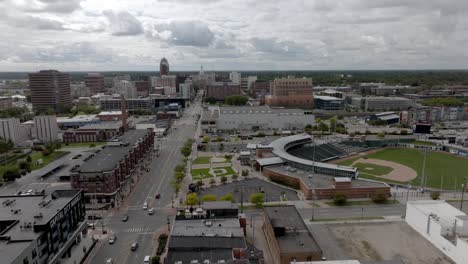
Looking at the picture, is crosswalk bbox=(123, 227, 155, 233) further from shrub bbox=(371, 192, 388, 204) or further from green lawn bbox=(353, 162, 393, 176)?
green lawn bbox=(353, 162, 393, 176)

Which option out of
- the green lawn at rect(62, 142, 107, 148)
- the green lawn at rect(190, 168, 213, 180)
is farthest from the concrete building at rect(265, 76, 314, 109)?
the green lawn at rect(190, 168, 213, 180)

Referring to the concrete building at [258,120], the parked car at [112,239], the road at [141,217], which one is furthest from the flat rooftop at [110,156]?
the concrete building at [258,120]

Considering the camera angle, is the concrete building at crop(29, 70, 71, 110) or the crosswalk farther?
the concrete building at crop(29, 70, 71, 110)

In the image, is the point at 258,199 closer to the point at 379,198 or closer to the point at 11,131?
the point at 379,198

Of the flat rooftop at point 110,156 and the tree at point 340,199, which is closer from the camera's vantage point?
the tree at point 340,199

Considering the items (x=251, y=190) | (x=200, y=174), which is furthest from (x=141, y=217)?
(x=200, y=174)

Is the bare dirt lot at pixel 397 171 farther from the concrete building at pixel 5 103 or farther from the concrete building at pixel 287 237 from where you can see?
the concrete building at pixel 5 103
